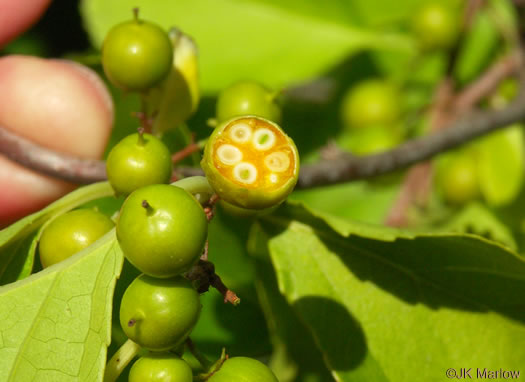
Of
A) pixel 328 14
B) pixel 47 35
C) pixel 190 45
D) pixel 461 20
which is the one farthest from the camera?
pixel 47 35

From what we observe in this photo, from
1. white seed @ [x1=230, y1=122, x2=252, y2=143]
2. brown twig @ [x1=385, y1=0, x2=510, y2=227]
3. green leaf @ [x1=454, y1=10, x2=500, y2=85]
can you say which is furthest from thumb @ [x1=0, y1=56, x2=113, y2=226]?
green leaf @ [x1=454, y1=10, x2=500, y2=85]

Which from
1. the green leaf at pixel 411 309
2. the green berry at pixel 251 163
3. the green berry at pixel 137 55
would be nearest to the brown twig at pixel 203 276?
the green berry at pixel 251 163

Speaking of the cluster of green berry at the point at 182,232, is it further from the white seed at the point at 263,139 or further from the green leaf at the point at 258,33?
the green leaf at the point at 258,33

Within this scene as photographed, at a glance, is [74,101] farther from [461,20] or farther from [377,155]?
[461,20]

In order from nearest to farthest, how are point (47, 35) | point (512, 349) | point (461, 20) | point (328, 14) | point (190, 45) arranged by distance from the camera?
1. point (512, 349)
2. point (190, 45)
3. point (461, 20)
4. point (328, 14)
5. point (47, 35)

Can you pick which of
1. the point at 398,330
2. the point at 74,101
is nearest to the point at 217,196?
the point at 398,330

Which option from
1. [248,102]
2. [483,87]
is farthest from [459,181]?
[248,102]
